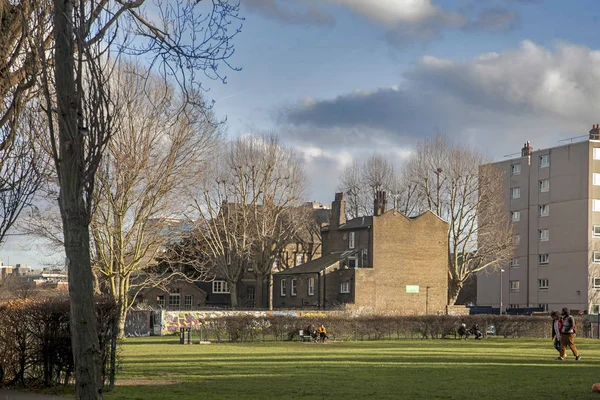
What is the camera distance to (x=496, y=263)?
74.2 meters

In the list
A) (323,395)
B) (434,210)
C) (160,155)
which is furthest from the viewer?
(434,210)

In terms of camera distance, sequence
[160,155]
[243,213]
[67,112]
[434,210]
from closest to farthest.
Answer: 1. [67,112]
2. [160,155]
3. [243,213]
4. [434,210]

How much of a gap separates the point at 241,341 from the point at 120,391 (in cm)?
3028

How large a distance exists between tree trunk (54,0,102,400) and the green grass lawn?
6.74 meters

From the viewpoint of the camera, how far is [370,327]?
5316cm

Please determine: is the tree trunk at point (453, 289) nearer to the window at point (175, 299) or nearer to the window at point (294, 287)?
the window at point (294, 287)

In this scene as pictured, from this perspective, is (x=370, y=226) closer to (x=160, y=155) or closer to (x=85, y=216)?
(x=160, y=155)

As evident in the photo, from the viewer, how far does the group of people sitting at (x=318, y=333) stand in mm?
47281

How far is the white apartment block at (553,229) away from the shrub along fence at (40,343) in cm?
6577

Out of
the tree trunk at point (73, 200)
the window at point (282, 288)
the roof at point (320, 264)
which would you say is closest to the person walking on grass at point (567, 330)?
the tree trunk at point (73, 200)

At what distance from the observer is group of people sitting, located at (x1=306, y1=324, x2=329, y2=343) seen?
47281mm

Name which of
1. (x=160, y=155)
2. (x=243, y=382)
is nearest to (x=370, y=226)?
(x=160, y=155)

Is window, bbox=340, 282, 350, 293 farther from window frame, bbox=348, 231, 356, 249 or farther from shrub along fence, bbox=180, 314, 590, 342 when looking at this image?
shrub along fence, bbox=180, 314, 590, 342

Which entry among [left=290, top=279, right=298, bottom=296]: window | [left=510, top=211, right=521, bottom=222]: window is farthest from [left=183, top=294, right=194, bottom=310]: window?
[left=510, top=211, right=521, bottom=222]: window
